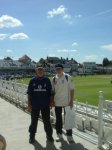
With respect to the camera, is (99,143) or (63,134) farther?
(63,134)

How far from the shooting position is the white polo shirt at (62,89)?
8789 mm

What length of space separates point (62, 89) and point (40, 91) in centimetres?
55

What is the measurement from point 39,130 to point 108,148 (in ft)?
10.3

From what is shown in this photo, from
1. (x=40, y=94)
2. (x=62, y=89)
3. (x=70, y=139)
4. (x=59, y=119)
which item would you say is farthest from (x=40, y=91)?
(x=70, y=139)

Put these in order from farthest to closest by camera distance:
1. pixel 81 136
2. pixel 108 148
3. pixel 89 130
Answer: pixel 89 130
pixel 81 136
pixel 108 148

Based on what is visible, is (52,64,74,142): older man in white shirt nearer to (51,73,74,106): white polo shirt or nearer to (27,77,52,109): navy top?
(51,73,74,106): white polo shirt

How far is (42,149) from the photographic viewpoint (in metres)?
8.21

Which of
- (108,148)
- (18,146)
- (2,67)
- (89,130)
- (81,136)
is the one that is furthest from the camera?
(2,67)

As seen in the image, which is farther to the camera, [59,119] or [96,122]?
[96,122]

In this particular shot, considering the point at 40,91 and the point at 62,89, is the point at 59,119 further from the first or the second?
the point at 40,91

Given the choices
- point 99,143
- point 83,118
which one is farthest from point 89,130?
point 99,143

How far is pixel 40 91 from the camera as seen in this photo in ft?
28.4

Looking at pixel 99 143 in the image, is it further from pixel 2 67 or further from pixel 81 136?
pixel 2 67

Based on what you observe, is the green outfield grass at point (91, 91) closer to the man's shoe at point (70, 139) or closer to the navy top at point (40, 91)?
the man's shoe at point (70, 139)
